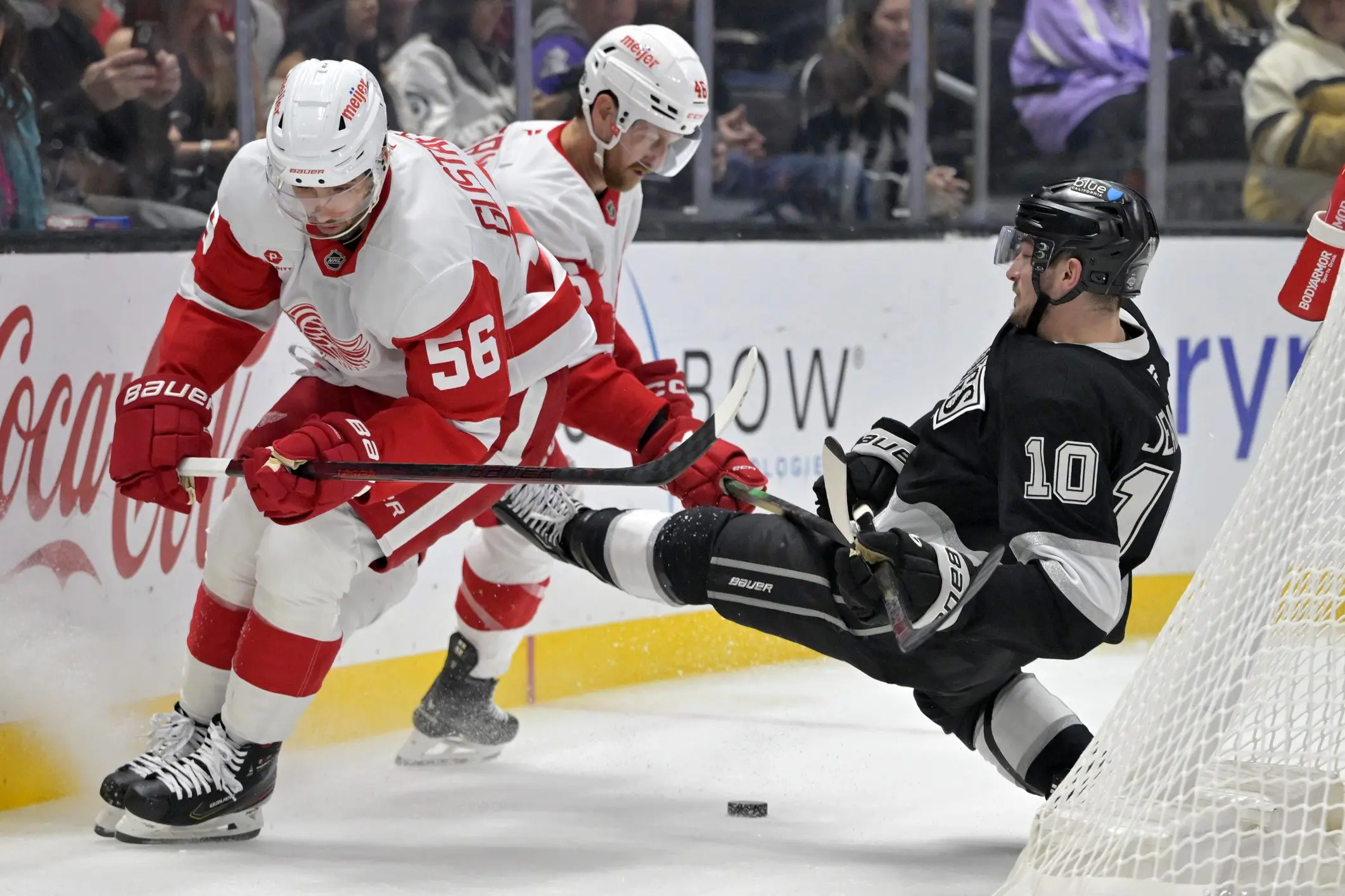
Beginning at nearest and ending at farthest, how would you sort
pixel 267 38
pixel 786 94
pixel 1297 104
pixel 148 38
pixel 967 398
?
1. pixel 967 398
2. pixel 148 38
3. pixel 267 38
4. pixel 786 94
5. pixel 1297 104

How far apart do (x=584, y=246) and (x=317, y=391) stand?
0.60 m

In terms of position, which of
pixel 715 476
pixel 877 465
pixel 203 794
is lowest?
pixel 203 794

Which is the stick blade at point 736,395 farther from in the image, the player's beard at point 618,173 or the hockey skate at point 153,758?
the hockey skate at point 153,758

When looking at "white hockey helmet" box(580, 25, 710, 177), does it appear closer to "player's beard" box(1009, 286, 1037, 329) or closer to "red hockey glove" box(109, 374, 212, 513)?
"player's beard" box(1009, 286, 1037, 329)

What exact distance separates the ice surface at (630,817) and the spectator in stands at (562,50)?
4.69 feet

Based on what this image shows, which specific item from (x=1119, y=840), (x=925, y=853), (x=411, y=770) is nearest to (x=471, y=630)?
(x=411, y=770)

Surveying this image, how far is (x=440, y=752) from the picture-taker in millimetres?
3566

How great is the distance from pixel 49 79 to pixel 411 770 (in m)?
1.47

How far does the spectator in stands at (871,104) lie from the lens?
4836 mm

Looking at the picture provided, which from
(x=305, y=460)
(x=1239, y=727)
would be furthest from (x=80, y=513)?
(x=1239, y=727)

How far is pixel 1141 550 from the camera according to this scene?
8.79ft

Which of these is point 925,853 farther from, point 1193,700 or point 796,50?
point 796,50

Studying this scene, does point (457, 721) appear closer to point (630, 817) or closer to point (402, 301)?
point (630, 817)

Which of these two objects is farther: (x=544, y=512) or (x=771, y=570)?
(x=544, y=512)
